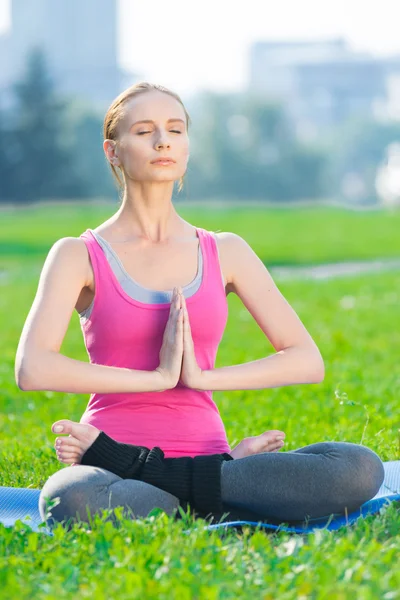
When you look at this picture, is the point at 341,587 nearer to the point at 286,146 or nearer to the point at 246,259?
the point at 246,259

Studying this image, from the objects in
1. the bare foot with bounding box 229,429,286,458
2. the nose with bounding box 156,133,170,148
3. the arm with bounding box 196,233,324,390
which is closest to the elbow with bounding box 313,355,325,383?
the arm with bounding box 196,233,324,390

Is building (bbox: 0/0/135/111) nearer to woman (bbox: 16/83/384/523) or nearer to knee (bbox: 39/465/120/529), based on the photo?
woman (bbox: 16/83/384/523)

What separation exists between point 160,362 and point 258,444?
0.46m

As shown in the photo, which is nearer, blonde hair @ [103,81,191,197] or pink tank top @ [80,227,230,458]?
pink tank top @ [80,227,230,458]

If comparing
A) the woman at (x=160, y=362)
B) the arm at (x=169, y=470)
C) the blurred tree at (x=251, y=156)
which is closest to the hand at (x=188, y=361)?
the woman at (x=160, y=362)

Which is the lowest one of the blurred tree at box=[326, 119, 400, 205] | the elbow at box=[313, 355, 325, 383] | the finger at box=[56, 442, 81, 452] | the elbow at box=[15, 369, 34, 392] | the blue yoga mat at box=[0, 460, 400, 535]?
the blurred tree at box=[326, 119, 400, 205]

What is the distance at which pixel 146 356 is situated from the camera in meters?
3.62

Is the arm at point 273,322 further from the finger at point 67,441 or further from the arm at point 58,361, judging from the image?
the finger at point 67,441

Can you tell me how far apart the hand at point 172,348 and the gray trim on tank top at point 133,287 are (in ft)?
0.42

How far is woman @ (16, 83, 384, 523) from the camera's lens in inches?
136

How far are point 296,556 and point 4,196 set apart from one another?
1798 inches

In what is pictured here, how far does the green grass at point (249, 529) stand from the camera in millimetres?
2678

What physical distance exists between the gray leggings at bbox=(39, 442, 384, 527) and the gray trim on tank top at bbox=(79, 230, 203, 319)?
1.78 feet

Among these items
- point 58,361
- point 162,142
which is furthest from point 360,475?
point 162,142
